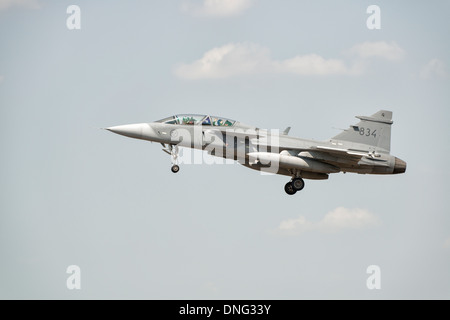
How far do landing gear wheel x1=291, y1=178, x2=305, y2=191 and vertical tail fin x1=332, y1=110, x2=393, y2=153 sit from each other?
2.54 metres

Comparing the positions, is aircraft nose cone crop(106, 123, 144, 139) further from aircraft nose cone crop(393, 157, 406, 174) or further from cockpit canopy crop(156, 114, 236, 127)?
aircraft nose cone crop(393, 157, 406, 174)

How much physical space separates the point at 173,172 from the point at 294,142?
5367 millimetres

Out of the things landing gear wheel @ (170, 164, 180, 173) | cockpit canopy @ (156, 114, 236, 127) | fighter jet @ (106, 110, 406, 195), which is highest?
cockpit canopy @ (156, 114, 236, 127)

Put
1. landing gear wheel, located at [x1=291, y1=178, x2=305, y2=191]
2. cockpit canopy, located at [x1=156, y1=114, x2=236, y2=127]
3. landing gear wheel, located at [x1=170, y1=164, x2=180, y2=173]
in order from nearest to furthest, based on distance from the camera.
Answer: landing gear wheel, located at [x1=170, y1=164, x2=180, y2=173] → cockpit canopy, located at [x1=156, y1=114, x2=236, y2=127] → landing gear wheel, located at [x1=291, y1=178, x2=305, y2=191]

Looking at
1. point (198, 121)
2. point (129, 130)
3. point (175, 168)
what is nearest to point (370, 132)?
point (198, 121)

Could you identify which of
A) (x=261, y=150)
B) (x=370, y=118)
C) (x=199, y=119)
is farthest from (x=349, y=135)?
(x=199, y=119)

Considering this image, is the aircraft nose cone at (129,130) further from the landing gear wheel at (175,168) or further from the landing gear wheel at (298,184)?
the landing gear wheel at (298,184)

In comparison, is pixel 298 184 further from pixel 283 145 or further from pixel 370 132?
pixel 370 132

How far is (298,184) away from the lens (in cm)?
3747

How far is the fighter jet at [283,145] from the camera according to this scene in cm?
3641

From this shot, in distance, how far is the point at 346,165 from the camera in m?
37.7

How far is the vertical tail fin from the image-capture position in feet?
124

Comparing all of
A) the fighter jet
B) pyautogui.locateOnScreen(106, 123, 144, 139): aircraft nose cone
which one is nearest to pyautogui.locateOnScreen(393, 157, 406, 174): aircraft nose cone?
the fighter jet

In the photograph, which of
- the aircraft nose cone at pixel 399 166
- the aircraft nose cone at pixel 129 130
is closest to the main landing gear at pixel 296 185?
the aircraft nose cone at pixel 399 166
